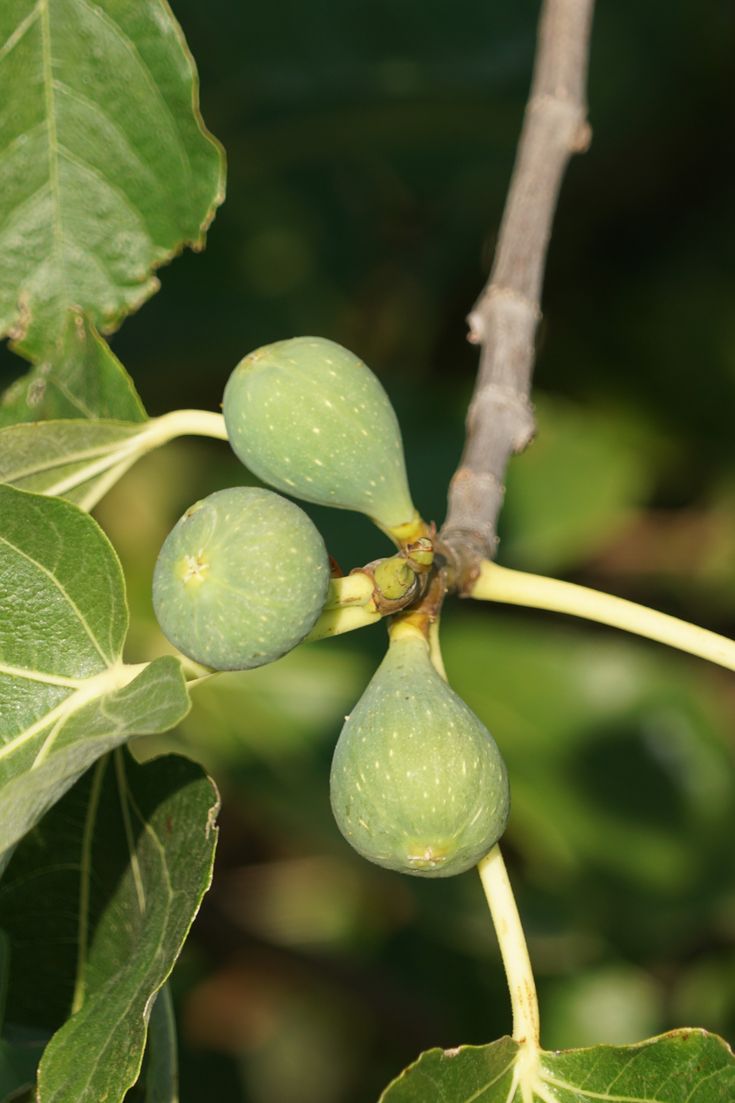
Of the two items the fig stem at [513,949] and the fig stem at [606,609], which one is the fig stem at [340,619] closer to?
the fig stem at [606,609]

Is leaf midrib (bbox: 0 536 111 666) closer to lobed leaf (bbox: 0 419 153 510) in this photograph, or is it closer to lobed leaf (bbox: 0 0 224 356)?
lobed leaf (bbox: 0 419 153 510)

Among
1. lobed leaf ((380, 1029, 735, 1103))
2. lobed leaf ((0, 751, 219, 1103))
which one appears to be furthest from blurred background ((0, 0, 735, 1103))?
lobed leaf ((380, 1029, 735, 1103))

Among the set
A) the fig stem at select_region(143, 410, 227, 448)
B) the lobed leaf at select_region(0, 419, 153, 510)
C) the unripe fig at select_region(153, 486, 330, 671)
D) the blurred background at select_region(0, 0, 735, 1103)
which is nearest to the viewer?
the unripe fig at select_region(153, 486, 330, 671)

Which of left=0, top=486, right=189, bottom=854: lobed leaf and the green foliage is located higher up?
the green foliage

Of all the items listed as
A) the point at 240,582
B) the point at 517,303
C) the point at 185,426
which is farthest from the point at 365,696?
the point at 517,303

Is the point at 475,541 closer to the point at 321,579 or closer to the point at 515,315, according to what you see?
the point at 321,579

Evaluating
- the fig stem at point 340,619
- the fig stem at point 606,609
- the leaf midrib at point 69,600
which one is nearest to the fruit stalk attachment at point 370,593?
the fig stem at point 340,619
